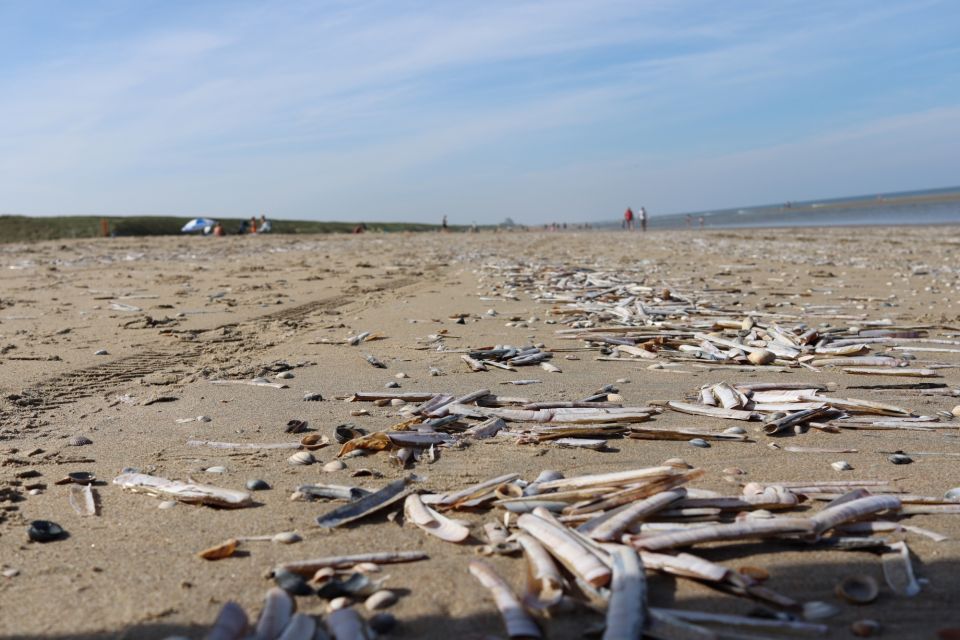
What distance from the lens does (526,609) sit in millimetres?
2447

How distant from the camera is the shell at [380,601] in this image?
2.50m

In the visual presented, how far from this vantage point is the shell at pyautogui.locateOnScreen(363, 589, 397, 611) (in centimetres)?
250

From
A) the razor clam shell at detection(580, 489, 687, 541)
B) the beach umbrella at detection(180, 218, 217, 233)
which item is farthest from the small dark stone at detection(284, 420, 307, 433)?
the beach umbrella at detection(180, 218, 217, 233)

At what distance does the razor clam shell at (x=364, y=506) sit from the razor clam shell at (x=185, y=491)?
47cm

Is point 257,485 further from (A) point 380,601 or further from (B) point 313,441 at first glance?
(A) point 380,601

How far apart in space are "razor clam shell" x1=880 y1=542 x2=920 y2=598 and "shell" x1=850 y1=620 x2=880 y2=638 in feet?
0.94

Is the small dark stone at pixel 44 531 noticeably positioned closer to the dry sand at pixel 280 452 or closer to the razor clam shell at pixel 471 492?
the dry sand at pixel 280 452

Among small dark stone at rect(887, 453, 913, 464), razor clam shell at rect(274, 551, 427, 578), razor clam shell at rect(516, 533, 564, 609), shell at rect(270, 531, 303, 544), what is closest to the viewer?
razor clam shell at rect(516, 533, 564, 609)

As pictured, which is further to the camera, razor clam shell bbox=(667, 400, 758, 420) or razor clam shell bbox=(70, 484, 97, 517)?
razor clam shell bbox=(667, 400, 758, 420)

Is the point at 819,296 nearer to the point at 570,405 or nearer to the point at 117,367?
the point at 570,405

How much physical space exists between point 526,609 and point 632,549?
19.5 inches

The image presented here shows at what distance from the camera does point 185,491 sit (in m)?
3.46

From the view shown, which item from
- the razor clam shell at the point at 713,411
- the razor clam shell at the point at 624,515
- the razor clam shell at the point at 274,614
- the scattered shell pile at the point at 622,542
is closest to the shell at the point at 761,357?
the razor clam shell at the point at 713,411

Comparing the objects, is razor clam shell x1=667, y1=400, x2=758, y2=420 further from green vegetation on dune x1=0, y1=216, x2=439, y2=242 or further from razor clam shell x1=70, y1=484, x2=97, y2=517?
green vegetation on dune x1=0, y1=216, x2=439, y2=242
